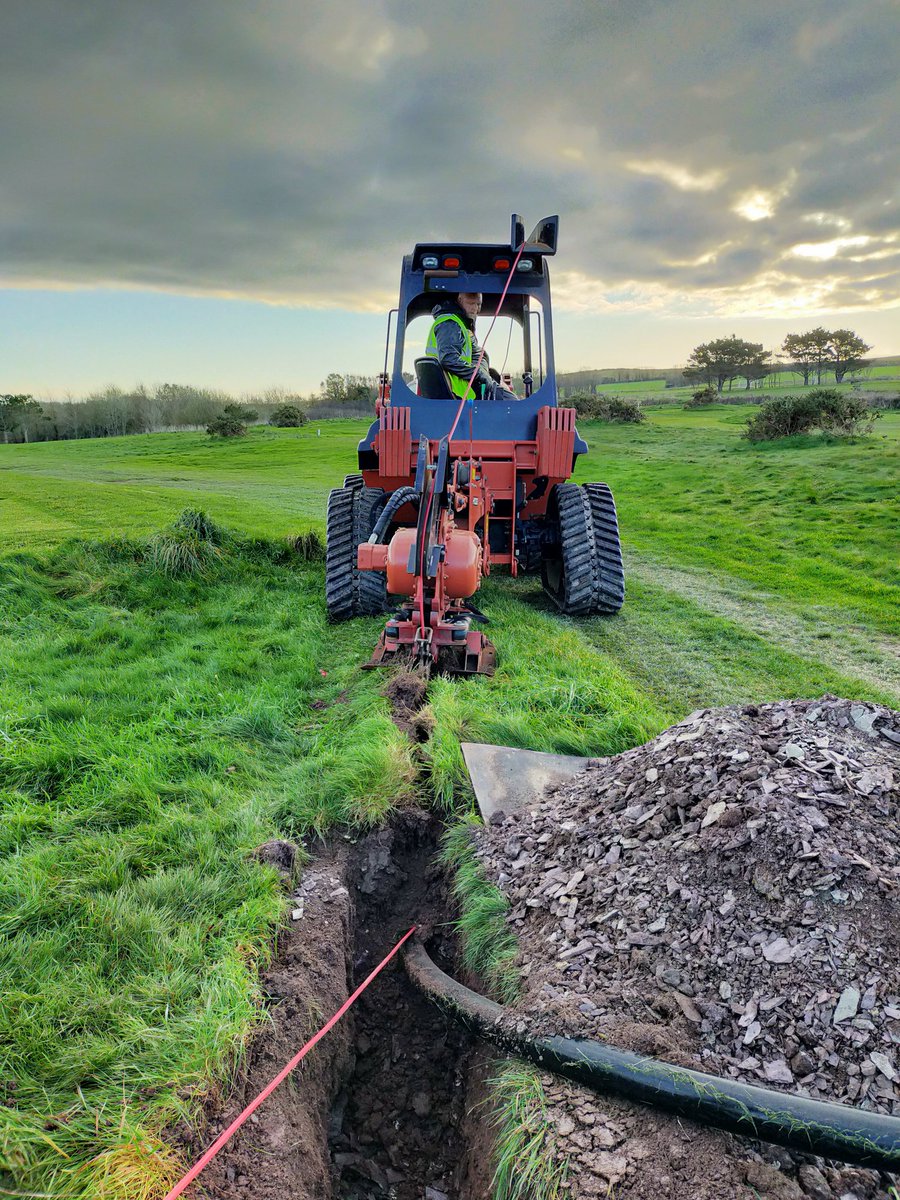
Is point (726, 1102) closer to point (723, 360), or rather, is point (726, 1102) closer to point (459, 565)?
point (459, 565)

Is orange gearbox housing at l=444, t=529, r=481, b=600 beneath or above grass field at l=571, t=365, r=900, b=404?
beneath

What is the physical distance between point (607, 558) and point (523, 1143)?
524cm

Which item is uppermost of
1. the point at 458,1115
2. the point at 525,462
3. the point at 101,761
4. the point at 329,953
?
the point at 525,462

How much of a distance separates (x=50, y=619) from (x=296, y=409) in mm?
36351

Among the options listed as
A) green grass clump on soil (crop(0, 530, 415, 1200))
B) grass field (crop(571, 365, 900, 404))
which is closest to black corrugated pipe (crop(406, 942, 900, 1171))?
green grass clump on soil (crop(0, 530, 415, 1200))

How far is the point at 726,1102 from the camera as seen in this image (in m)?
1.76

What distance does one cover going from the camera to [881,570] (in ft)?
27.5

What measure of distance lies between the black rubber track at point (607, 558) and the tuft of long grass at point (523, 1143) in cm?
484

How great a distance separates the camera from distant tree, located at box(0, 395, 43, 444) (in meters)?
42.3

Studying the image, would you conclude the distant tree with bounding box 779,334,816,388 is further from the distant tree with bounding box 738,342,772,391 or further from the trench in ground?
the trench in ground

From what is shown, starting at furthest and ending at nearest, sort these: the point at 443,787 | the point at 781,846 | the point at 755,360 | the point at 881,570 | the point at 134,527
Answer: the point at 755,360 → the point at 134,527 → the point at 881,570 → the point at 443,787 → the point at 781,846

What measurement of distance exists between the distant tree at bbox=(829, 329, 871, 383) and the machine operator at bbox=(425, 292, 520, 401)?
45.1 m

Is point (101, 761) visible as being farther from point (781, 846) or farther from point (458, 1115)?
point (781, 846)

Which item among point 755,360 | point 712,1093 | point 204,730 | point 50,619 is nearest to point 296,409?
point 755,360
